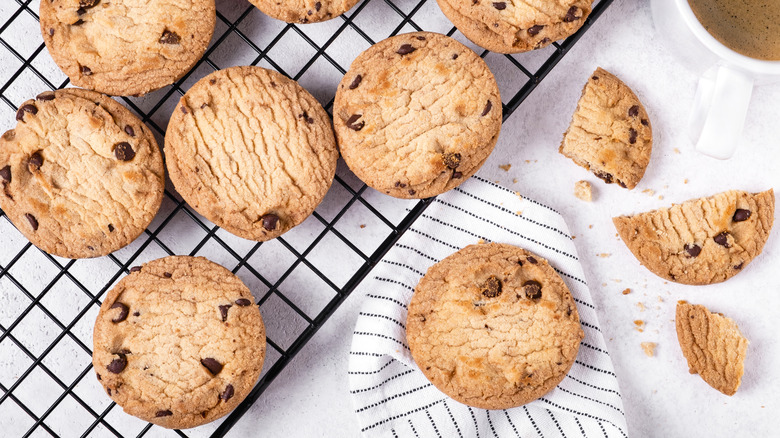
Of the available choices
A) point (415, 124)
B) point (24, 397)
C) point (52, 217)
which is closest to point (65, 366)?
point (24, 397)

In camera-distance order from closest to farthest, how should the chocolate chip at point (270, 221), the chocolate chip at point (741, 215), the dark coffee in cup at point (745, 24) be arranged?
the chocolate chip at point (270, 221) → the dark coffee in cup at point (745, 24) → the chocolate chip at point (741, 215)

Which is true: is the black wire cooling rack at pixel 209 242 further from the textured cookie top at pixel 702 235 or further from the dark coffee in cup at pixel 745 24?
the textured cookie top at pixel 702 235

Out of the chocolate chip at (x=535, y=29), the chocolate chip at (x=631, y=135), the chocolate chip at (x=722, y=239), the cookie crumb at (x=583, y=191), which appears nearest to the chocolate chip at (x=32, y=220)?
the chocolate chip at (x=535, y=29)

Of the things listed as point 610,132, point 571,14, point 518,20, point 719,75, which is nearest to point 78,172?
point 518,20

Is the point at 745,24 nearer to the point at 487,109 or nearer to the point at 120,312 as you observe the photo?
the point at 487,109

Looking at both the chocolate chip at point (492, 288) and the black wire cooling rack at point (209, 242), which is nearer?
the chocolate chip at point (492, 288)

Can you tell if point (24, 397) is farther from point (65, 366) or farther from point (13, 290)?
point (13, 290)

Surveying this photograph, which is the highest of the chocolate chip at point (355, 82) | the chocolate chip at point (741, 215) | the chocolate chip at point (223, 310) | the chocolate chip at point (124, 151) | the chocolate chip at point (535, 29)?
the chocolate chip at point (535, 29)
